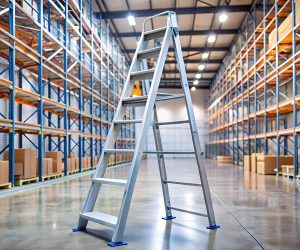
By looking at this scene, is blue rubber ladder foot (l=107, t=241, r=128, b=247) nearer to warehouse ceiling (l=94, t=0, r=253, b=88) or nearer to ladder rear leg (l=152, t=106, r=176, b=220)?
ladder rear leg (l=152, t=106, r=176, b=220)

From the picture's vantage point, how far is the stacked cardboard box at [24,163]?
959cm

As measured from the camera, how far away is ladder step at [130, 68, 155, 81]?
14.1ft

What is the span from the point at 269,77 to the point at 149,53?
12.2 meters

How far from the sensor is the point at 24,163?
9.71 metres

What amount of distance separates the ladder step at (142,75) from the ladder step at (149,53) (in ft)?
0.93

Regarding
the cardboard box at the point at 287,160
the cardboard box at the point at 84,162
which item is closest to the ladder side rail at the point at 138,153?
the cardboard box at the point at 287,160

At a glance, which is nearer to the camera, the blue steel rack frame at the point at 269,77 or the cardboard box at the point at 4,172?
the cardboard box at the point at 4,172

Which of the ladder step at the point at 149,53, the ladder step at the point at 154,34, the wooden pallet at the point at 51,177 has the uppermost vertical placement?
the ladder step at the point at 154,34

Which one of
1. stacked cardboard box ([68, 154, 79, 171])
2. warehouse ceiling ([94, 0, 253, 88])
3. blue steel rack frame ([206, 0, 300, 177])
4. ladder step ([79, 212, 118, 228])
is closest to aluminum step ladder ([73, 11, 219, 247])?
ladder step ([79, 212, 118, 228])

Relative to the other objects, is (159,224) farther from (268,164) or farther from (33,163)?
(268,164)

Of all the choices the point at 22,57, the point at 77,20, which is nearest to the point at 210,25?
the point at 77,20

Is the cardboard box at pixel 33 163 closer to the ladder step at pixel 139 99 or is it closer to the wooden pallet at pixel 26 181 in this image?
the wooden pallet at pixel 26 181

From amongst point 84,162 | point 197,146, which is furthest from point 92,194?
point 84,162

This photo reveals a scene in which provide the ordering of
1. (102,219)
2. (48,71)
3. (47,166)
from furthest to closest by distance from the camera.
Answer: (48,71) < (47,166) < (102,219)
